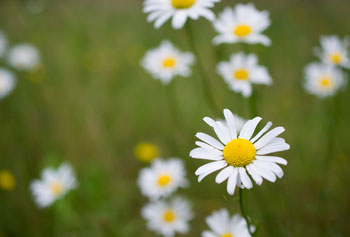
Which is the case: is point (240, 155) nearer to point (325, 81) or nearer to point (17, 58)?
point (325, 81)

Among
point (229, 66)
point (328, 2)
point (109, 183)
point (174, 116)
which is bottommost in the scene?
point (109, 183)

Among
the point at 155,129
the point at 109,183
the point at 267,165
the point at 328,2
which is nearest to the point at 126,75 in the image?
the point at 155,129

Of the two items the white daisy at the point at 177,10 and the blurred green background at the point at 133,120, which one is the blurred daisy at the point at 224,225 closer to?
the blurred green background at the point at 133,120

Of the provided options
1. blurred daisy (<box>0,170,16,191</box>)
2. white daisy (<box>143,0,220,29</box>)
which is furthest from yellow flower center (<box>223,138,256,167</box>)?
blurred daisy (<box>0,170,16,191</box>)

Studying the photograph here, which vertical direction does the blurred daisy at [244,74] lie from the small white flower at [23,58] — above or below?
below

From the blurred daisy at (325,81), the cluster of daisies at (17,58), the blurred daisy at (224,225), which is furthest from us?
the cluster of daisies at (17,58)

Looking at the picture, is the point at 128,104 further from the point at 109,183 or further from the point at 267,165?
the point at 267,165

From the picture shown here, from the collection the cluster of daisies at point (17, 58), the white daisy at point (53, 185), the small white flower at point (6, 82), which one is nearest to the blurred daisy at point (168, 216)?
the white daisy at point (53, 185)

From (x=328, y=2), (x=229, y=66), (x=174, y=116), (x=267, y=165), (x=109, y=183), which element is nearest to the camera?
(x=267, y=165)
